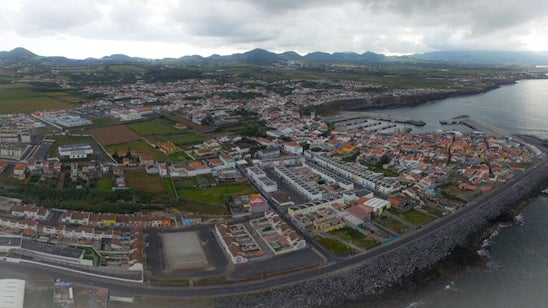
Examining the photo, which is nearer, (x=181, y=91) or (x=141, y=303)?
(x=141, y=303)

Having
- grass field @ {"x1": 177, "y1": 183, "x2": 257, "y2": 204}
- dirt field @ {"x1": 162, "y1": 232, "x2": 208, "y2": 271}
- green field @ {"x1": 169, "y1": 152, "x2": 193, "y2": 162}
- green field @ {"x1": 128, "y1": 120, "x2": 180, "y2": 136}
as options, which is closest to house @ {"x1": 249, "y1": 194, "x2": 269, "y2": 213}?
grass field @ {"x1": 177, "y1": 183, "x2": 257, "y2": 204}

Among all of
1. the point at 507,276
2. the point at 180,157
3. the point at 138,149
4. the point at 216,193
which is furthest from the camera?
the point at 138,149

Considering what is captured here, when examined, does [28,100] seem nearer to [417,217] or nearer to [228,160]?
[228,160]

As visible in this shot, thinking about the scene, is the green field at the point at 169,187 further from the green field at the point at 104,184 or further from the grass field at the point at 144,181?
the green field at the point at 104,184

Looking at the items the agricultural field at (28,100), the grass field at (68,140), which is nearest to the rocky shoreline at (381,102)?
the grass field at (68,140)

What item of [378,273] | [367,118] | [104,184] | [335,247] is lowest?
[378,273]

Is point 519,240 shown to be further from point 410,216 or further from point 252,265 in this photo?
point 252,265

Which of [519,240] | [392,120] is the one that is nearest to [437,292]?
[519,240]

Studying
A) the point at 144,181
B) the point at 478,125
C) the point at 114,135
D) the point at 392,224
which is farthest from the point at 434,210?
the point at 478,125
